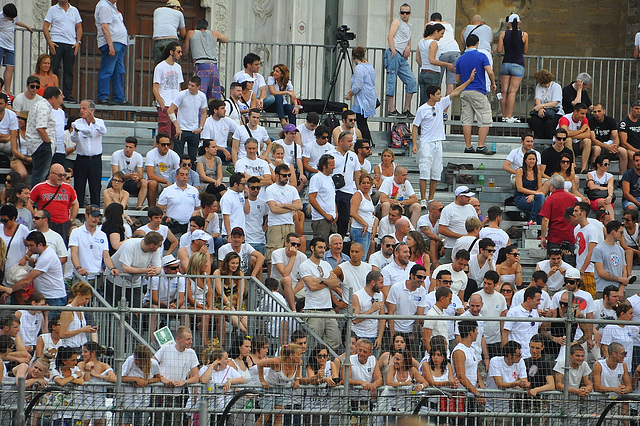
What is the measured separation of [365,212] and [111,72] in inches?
210

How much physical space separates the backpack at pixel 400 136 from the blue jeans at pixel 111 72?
4.63 meters

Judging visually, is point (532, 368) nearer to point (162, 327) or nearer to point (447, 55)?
point (162, 327)

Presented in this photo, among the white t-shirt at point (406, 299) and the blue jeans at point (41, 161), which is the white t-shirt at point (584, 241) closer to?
the white t-shirt at point (406, 299)

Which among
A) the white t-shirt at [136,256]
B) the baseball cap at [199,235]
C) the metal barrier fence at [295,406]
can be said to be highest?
the baseball cap at [199,235]

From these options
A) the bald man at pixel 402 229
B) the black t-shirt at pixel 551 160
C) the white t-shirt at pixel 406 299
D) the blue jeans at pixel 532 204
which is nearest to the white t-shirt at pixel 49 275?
the white t-shirt at pixel 406 299

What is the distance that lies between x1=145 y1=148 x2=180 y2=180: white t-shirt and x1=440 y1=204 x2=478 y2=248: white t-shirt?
389 cm

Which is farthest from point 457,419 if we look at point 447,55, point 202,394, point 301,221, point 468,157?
point 447,55

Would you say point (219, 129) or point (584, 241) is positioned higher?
point (219, 129)

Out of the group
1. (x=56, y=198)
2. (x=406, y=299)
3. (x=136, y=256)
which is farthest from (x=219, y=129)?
(x=406, y=299)

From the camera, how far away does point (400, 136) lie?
18.8 metres

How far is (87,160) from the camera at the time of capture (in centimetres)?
1532

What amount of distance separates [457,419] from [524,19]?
15.9 m

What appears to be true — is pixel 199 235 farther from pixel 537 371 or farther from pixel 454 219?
pixel 537 371

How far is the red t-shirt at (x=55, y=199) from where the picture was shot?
1380 centimetres
